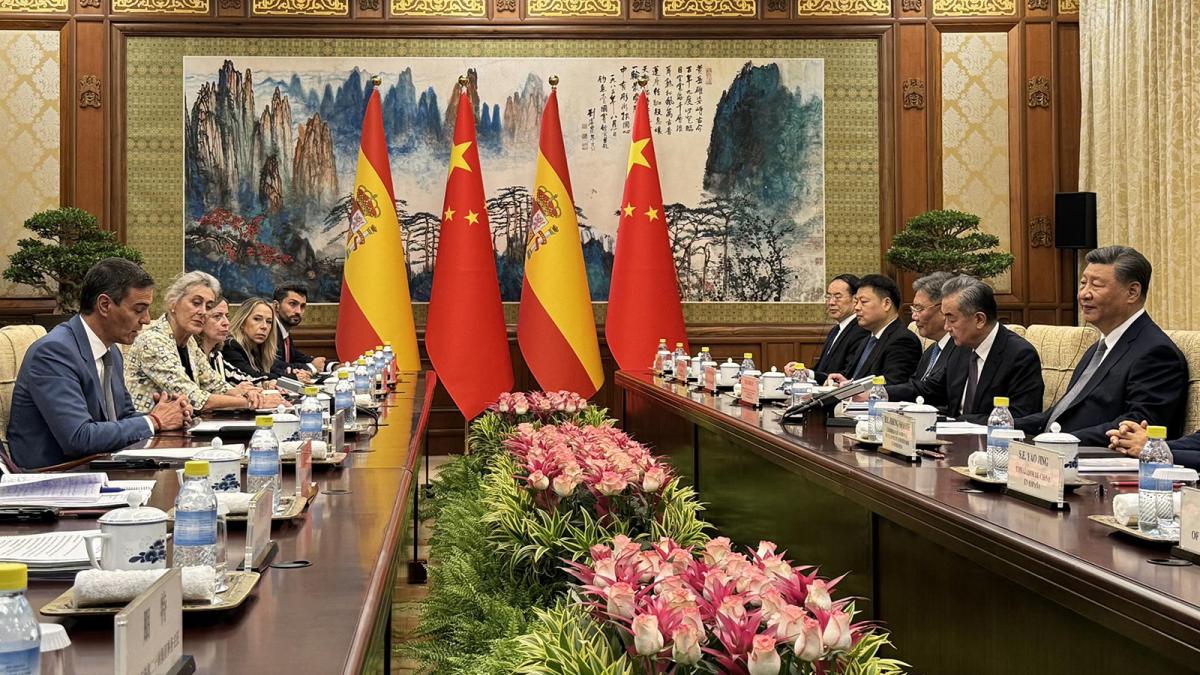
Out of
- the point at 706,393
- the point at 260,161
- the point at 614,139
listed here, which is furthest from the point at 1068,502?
the point at 260,161

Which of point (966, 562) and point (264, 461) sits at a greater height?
point (264, 461)

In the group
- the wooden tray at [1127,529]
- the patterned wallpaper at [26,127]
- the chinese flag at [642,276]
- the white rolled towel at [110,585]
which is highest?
the patterned wallpaper at [26,127]

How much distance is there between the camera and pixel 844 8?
838 cm

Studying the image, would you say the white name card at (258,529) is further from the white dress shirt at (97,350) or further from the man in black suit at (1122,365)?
the man in black suit at (1122,365)

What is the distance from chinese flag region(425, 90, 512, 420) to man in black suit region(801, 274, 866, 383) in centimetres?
236

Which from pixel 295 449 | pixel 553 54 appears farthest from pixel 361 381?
pixel 553 54

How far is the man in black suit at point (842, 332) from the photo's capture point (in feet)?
20.2

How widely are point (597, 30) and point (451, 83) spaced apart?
3.77 feet

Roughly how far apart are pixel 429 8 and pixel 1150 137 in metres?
5.04

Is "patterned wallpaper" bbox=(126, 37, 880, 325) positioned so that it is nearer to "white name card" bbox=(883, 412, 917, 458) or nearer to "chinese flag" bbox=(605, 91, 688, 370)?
"chinese flag" bbox=(605, 91, 688, 370)

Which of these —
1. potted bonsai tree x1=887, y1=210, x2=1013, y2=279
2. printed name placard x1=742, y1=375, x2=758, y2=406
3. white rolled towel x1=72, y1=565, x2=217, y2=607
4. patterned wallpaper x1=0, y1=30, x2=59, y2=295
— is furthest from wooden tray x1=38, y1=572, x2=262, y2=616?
patterned wallpaper x1=0, y1=30, x2=59, y2=295

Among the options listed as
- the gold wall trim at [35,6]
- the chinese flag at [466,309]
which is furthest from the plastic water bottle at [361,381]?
the gold wall trim at [35,6]

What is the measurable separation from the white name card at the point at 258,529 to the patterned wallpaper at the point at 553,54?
21.8 ft

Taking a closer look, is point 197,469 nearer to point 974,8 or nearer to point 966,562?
point 966,562
